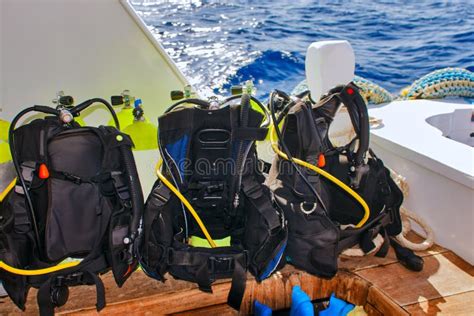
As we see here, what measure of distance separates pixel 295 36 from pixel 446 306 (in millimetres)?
4518

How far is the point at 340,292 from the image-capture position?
45.3 inches

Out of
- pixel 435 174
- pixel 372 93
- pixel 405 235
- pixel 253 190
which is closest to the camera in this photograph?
pixel 253 190

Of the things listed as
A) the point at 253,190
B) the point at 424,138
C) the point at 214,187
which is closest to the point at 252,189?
the point at 253,190

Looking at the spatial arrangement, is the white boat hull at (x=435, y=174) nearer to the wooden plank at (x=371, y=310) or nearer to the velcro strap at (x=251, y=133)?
the wooden plank at (x=371, y=310)

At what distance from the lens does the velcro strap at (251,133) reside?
94cm

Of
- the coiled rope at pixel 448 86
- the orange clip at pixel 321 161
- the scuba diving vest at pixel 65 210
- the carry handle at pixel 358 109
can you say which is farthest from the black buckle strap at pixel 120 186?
the coiled rope at pixel 448 86

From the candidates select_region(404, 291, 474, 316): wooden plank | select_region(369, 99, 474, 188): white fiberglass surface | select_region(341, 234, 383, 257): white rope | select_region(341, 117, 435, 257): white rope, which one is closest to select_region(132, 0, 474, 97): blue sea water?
select_region(369, 99, 474, 188): white fiberglass surface

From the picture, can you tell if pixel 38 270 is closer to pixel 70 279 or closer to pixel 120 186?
pixel 70 279

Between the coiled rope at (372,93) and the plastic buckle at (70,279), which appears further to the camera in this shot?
the coiled rope at (372,93)

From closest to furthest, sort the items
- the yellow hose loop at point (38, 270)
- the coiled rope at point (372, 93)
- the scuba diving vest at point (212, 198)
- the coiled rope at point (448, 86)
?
the yellow hose loop at point (38, 270) → the scuba diving vest at point (212, 198) → the coiled rope at point (372, 93) → the coiled rope at point (448, 86)

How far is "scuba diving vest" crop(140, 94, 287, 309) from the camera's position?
3.08 feet

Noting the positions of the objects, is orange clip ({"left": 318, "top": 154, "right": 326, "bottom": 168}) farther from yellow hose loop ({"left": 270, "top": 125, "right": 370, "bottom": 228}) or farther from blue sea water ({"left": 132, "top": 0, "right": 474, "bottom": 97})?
blue sea water ({"left": 132, "top": 0, "right": 474, "bottom": 97})

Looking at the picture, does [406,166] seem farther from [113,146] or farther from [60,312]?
[60,312]

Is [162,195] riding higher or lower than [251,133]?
lower
